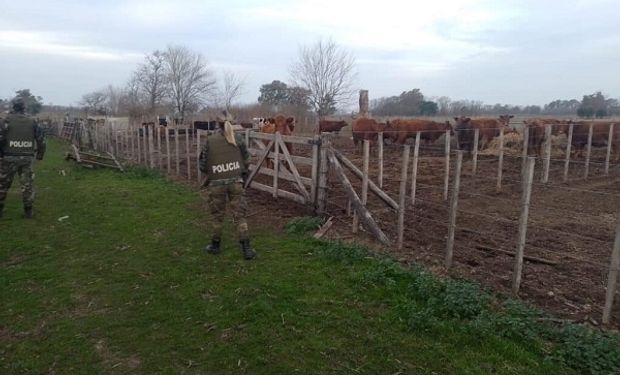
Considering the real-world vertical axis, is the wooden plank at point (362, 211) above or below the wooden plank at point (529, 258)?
above

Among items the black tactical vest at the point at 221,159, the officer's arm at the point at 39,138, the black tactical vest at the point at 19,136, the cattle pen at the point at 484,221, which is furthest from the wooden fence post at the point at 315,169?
the black tactical vest at the point at 19,136

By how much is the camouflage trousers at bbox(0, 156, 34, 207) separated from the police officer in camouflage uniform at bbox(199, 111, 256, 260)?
4.18 m

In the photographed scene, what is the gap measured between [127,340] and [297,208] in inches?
185

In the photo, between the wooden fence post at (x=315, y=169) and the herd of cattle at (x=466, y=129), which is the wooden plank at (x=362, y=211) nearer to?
the wooden fence post at (x=315, y=169)

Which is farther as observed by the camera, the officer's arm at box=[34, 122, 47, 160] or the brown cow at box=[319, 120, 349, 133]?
the brown cow at box=[319, 120, 349, 133]

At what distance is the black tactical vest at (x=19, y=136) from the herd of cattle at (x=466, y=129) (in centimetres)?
551

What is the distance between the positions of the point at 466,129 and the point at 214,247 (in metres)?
10.2

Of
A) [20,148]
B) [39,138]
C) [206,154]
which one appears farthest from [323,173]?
[20,148]

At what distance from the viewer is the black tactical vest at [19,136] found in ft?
25.4

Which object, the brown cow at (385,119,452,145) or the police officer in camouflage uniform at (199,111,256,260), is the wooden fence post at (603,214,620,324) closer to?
the police officer in camouflage uniform at (199,111,256,260)

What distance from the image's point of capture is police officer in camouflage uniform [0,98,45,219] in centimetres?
775

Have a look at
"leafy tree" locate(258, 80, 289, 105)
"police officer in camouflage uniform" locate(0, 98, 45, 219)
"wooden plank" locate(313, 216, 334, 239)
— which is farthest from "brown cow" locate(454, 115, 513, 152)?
"leafy tree" locate(258, 80, 289, 105)

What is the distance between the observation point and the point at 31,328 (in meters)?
4.15

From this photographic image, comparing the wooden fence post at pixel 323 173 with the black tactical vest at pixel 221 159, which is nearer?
the black tactical vest at pixel 221 159
